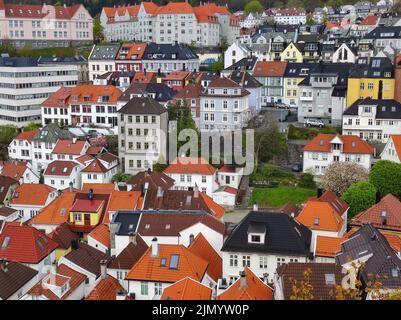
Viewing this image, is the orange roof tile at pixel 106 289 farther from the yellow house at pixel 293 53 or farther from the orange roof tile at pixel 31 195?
the yellow house at pixel 293 53

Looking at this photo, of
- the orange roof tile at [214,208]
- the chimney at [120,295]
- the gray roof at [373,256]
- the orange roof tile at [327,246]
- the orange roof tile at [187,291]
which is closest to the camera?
the gray roof at [373,256]

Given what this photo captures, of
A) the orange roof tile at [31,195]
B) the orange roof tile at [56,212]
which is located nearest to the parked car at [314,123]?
the orange roof tile at [56,212]

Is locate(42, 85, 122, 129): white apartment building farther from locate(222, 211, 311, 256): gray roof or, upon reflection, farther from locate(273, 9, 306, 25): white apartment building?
locate(273, 9, 306, 25): white apartment building

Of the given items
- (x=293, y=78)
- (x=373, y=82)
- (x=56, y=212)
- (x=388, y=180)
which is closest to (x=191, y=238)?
(x=56, y=212)

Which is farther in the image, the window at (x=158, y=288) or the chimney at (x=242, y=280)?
the window at (x=158, y=288)

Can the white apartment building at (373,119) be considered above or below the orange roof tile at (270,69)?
below
